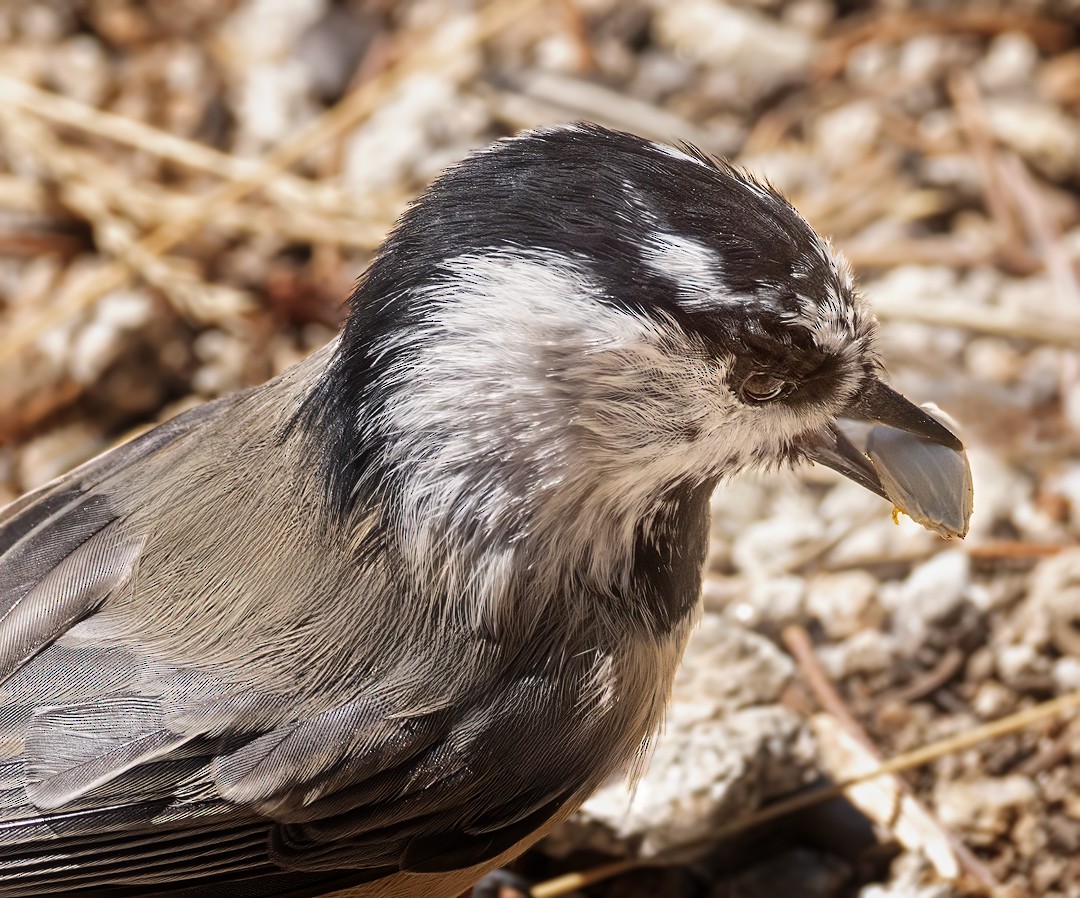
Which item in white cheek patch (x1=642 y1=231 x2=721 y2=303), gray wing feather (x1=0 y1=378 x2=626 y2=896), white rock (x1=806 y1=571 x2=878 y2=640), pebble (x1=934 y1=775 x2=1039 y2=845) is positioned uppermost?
white cheek patch (x1=642 y1=231 x2=721 y2=303)

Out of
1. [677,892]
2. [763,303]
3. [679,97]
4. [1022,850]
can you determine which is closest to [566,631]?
[763,303]

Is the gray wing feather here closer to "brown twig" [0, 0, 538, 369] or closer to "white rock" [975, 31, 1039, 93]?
"brown twig" [0, 0, 538, 369]

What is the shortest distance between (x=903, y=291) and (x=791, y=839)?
5.31 ft

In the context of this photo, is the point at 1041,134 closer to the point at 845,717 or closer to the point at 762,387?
the point at 845,717

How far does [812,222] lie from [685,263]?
2.12 m

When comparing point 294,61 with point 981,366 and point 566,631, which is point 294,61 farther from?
point 566,631

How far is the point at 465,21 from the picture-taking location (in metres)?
4.35

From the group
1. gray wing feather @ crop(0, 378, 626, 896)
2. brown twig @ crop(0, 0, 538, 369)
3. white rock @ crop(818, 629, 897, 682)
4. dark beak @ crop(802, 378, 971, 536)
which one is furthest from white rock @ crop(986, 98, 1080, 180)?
gray wing feather @ crop(0, 378, 626, 896)

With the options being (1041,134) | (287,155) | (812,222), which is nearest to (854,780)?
(812,222)

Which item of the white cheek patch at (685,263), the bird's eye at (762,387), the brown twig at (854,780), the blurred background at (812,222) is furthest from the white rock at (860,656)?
the white cheek patch at (685,263)

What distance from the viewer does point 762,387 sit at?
2008 millimetres

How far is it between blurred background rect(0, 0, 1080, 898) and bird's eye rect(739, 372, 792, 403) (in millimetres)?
871

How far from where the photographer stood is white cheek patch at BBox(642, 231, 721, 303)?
6.17 feet

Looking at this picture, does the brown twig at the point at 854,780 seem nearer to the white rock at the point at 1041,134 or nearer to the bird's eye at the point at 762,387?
the bird's eye at the point at 762,387
